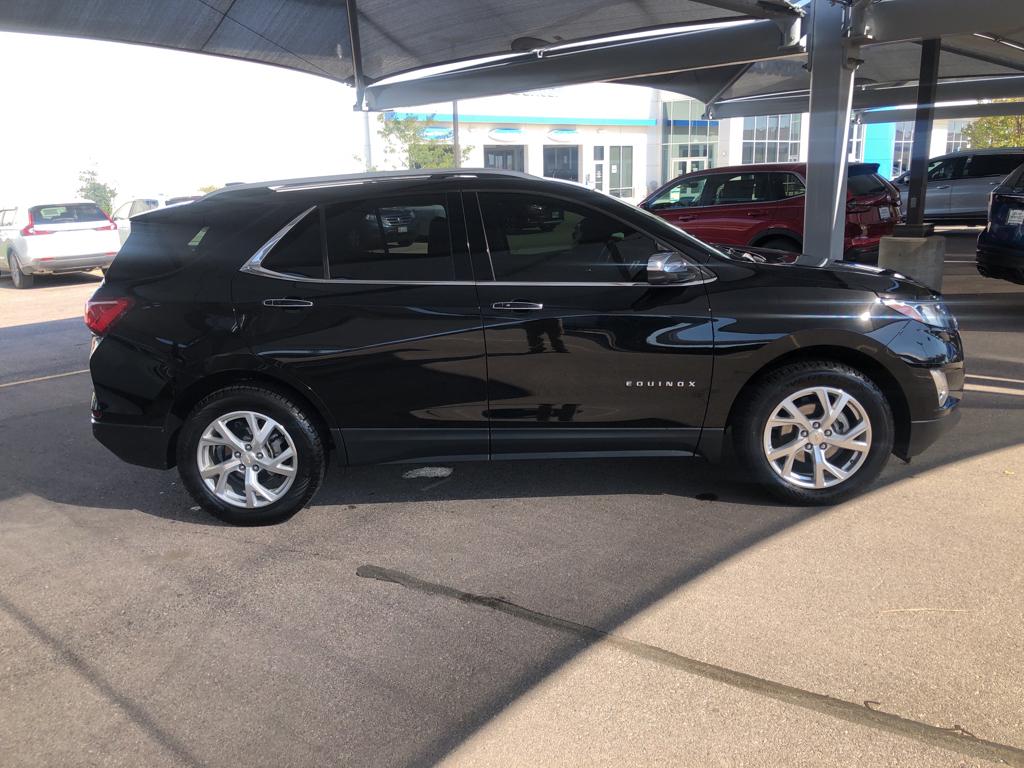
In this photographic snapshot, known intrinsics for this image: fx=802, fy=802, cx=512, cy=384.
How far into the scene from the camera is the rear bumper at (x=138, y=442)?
4262 millimetres

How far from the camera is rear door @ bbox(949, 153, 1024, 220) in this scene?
1867 cm

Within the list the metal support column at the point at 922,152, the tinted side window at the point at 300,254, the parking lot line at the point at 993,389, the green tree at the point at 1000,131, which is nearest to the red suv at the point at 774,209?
the metal support column at the point at 922,152

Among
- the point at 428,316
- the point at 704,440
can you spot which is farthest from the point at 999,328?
the point at 428,316

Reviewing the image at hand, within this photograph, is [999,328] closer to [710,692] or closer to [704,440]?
[704,440]

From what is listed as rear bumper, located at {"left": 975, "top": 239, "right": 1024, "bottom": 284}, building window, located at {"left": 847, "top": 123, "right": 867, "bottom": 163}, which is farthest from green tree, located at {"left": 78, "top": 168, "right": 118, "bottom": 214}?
rear bumper, located at {"left": 975, "top": 239, "right": 1024, "bottom": 284}

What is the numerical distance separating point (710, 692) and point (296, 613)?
5.72 feet

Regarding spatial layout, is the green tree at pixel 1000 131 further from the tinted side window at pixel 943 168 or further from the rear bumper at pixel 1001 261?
the rear bumper at pixel 1001 261

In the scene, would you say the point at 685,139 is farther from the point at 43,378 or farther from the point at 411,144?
the point at 43,378

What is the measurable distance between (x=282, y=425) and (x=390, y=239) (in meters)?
1.13

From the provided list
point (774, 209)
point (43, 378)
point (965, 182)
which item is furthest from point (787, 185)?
point (965, 182)

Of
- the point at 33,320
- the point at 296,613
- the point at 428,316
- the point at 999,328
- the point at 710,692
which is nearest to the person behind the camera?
the point at 710,692

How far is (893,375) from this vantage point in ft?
13.8

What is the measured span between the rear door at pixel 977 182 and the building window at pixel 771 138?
35550 millimetres

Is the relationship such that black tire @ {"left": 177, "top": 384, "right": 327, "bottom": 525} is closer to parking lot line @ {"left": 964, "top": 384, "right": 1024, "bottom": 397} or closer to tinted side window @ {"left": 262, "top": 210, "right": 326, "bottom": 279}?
tinted side window @ {"left": 262, "top": 210, "right": 326, "bottom": 279}
